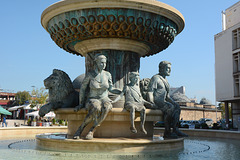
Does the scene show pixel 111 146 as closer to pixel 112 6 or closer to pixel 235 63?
pixel 112 6

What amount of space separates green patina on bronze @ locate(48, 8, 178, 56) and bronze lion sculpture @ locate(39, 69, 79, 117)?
126 cm

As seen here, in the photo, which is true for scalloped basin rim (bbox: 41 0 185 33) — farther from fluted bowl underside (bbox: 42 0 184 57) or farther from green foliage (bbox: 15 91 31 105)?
green foliage (bbox: 15 91 31 105)

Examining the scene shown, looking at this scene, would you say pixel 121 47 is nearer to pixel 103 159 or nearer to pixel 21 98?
pixel 103 159

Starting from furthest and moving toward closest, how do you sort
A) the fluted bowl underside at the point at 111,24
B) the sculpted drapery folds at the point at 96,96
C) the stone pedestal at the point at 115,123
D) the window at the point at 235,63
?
the window at the point at 235,63, the fluted bowl underside at the point at 111,24, the stone pedestal at the point at 115,123, the sculpted drapery folds at the point at 96,96

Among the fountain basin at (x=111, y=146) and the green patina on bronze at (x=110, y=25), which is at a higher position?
the green patina on bronze at (x=110, y=25)

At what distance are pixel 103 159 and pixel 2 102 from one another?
74468mm

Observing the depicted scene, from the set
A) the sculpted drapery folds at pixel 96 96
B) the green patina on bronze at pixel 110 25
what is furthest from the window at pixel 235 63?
the sculpted drapery folds at pixel 96 96

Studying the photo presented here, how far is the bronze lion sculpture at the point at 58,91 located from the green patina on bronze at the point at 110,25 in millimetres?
1260

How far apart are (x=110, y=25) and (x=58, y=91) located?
2.64m

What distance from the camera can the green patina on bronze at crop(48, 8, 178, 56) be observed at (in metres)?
7.92

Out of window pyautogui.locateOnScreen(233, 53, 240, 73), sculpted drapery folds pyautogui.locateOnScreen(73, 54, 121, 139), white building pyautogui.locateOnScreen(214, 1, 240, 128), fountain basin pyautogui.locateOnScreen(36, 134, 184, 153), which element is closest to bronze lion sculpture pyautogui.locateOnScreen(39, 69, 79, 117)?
sculpted drapery folds pyautogui.locateOnScreen(73, 54, 121, 139)

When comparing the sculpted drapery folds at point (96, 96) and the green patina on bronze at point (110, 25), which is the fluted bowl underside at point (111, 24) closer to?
the green patina on bronze at point (110, 25)

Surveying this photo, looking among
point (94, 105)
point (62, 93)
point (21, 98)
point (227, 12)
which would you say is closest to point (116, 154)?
point (94, 105)

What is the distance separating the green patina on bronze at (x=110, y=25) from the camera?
7922mm
